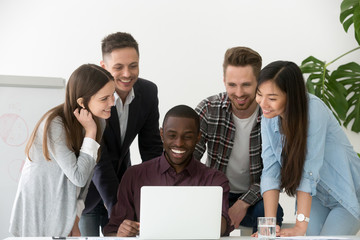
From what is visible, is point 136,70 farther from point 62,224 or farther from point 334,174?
point 334,174

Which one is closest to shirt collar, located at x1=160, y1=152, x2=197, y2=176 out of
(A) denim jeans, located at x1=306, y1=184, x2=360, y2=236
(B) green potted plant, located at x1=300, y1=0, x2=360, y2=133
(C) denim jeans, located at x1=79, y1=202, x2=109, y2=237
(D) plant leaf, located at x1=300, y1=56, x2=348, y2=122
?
(A) denim jeans, located at x1=306, y1=184, x2=360, y2=236

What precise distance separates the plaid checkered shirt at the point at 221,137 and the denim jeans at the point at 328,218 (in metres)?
0.42

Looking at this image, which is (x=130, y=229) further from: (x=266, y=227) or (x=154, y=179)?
(x=266, y=227)

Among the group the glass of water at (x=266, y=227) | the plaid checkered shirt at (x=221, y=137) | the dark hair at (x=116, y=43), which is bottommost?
the glass of water at (x=266, y=227)

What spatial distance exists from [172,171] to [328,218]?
0.71m

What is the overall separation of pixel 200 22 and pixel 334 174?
2358mm

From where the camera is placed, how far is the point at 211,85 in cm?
429

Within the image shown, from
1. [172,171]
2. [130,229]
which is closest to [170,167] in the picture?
[172,171]

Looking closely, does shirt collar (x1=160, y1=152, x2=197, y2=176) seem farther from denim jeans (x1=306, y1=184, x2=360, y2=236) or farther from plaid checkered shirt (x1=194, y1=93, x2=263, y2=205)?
denim jeans (x1=306, y1=184, x2=360, y2=236)

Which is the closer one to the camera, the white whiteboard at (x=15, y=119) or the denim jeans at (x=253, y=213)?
the denim jeans at (x=253, y=213)

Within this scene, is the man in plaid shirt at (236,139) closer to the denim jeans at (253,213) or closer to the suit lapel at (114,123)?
the denim jeans at (253,213)

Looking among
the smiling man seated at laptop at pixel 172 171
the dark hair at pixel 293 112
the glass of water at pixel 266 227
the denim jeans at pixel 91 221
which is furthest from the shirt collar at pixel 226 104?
the glass of water at pixel 266 227

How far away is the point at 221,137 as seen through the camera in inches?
107

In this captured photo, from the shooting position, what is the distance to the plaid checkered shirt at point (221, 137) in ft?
8.85
